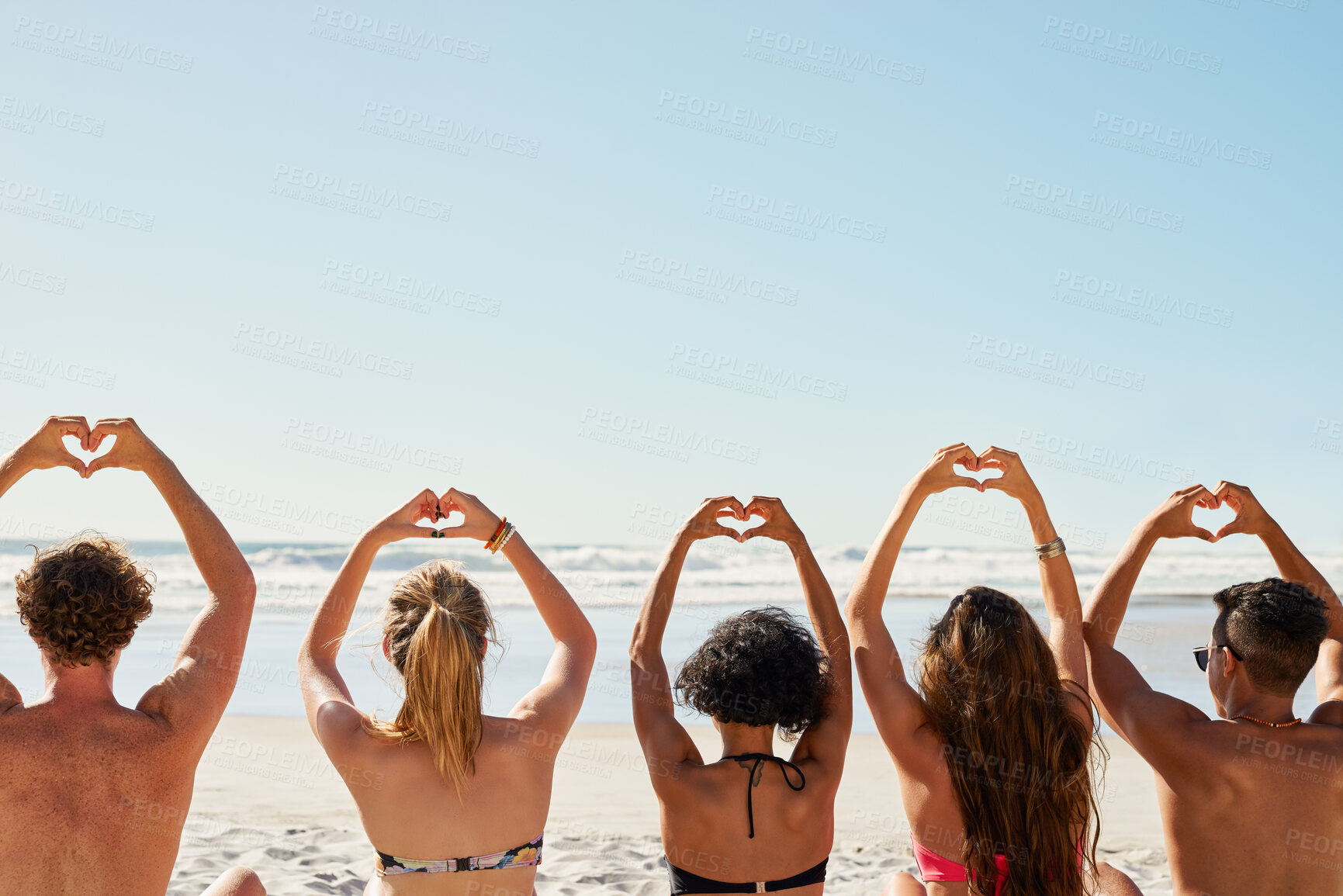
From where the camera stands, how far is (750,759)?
115 inches

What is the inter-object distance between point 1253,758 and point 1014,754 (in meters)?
0.75

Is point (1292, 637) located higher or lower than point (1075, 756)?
higher

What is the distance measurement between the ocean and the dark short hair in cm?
97

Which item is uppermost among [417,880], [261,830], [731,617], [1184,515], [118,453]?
[118,453]

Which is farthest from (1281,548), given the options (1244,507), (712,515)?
(712,515)

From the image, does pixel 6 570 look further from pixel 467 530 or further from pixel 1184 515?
pixel 1184 515

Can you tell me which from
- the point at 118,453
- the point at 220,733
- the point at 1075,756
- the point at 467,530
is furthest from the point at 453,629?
the point at 220,733

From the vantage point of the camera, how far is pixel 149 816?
272cm

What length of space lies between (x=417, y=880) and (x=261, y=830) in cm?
376

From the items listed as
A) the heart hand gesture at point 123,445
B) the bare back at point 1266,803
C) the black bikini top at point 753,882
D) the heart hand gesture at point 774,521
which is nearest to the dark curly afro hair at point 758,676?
the black bikini top at point 753,882

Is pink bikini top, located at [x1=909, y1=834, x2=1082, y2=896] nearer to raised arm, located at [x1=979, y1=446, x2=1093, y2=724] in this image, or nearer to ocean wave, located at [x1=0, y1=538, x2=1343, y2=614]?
raised arm, located at [x1=979, y1=446, x2=1093, y2=724]

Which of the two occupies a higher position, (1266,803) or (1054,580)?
(1054,580)

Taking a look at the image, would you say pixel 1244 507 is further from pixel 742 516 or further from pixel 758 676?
pixel 758 676

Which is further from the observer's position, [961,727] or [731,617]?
[731,617]
